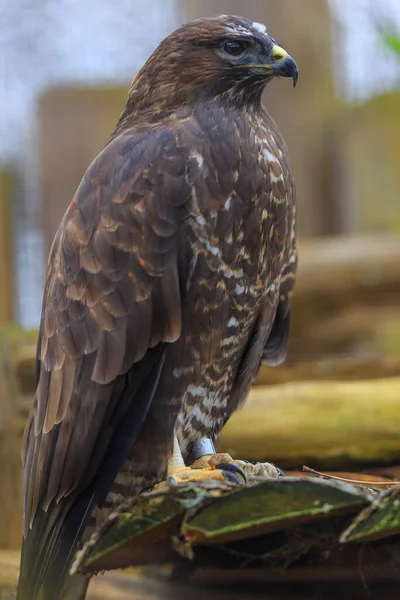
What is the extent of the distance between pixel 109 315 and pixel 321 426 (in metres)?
1.07

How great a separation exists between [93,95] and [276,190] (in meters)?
4.00

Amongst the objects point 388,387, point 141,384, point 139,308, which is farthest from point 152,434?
point 388,387

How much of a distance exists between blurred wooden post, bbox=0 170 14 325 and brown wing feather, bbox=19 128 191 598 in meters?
3.79

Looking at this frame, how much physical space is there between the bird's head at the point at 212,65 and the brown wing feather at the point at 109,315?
228mm

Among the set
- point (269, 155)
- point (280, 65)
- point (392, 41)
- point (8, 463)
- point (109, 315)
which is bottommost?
point (8, 463)

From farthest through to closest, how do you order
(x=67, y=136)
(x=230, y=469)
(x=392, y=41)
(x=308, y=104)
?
(x=308, y=104), (x=67, y=136), (x=392, y=41), (x=230, y=469)

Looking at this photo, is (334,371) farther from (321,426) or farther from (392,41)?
(392,41)

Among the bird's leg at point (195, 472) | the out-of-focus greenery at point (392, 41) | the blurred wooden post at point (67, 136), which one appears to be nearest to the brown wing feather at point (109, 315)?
the bird's leg at point (195, 472)

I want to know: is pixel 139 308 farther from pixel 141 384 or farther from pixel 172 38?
pixel 172 38

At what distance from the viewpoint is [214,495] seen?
1.76m

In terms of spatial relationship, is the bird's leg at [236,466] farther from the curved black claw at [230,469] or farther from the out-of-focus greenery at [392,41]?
the out-of-focus greenery at [392,41]

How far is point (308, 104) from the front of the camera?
6270mm

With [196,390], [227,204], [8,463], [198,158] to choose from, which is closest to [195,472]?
[196,390]

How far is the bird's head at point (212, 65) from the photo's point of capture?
2.57m
